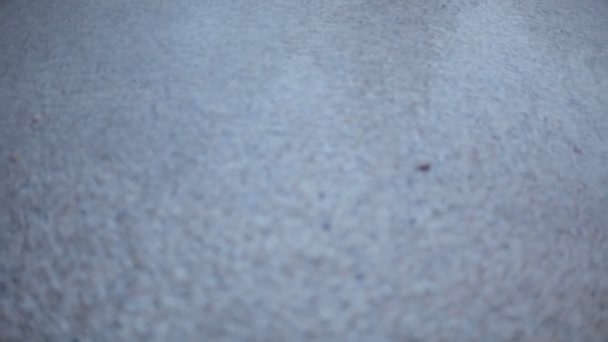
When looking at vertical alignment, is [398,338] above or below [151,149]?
below

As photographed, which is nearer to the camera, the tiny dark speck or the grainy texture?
the grainy texture

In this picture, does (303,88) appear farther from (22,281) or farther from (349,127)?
(22,281)

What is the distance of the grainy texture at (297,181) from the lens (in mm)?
530

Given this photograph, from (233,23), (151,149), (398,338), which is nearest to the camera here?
(398,338)

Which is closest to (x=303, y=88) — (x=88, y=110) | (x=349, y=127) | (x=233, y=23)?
(x=349, y=127)

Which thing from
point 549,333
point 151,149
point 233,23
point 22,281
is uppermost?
point 233,23

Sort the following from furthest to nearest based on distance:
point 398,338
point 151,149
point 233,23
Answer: point 233,23
point 151,149
point 398,338

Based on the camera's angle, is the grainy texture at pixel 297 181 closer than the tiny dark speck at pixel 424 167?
Yes

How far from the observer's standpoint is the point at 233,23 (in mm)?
912

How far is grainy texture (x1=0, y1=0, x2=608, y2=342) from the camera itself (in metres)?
0.53

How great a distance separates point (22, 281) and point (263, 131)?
415mm

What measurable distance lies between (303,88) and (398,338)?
0.47m

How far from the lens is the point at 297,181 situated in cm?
62

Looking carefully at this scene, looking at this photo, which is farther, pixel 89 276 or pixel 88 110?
pixel 88 110
